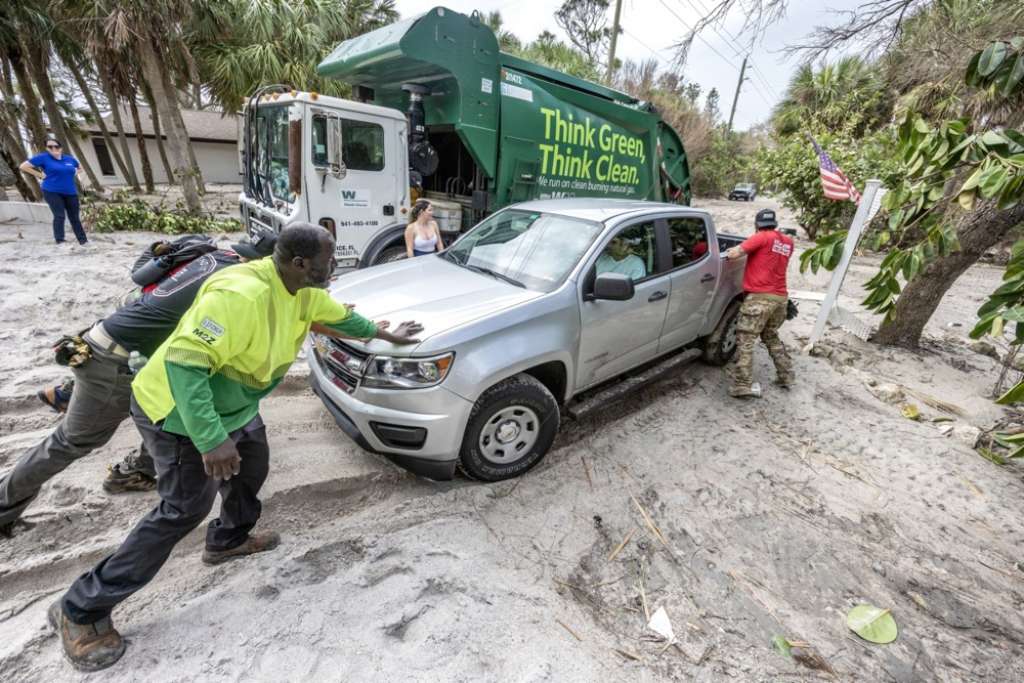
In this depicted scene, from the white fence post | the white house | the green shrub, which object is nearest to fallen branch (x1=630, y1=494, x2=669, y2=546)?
the white fence post

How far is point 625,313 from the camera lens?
3.55 meters

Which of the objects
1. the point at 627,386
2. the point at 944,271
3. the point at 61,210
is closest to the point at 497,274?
the point at 627,386

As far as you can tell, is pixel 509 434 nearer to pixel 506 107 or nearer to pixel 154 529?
pixel 154 529

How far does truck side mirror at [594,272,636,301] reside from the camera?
3.10 metres

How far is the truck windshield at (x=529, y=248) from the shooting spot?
11.0ft

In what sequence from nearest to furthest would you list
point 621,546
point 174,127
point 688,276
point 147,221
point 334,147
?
point 621,546 → point 688,276 → point 334,147 → point 147,221 → point 174,127

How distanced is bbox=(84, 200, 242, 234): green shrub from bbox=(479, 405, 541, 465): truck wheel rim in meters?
9.74

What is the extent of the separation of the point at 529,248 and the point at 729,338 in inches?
108

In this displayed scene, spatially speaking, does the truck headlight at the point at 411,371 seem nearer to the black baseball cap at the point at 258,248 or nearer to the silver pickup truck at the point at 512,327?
the silver pickup truck at the point at 512,327

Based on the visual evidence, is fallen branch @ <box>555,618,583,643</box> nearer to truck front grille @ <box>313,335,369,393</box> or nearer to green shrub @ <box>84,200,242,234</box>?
truck front grille @ <box>313,335,369,393</box>

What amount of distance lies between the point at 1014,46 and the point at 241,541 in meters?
4.32

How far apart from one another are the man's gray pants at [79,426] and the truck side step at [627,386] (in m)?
2.62

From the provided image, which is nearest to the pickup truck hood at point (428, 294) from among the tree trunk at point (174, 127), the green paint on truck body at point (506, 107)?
the green paint on truck body at point (506, 107)

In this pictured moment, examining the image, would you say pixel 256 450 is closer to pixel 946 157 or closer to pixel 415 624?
pixel 415 624
